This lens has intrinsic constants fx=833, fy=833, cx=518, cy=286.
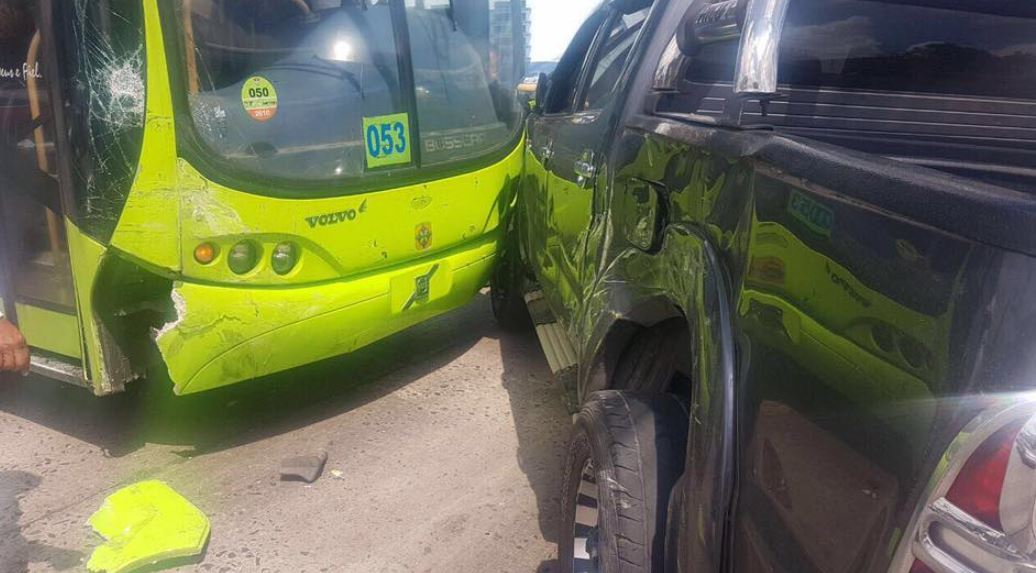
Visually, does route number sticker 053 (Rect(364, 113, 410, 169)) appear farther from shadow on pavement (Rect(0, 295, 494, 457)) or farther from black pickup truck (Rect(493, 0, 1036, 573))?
shadow on pavement (Rect(0, 295, 494, 457))

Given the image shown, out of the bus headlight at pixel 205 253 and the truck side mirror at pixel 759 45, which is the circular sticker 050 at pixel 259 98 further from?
the truck side mirror at pixel 759 45

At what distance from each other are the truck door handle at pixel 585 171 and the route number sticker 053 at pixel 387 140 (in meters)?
1.08

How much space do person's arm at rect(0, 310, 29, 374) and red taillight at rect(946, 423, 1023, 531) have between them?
256cm

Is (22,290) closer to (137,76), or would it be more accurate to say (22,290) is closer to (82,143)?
(82,143)

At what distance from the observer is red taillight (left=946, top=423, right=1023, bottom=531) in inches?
39.6

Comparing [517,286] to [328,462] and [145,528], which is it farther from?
[145,528]

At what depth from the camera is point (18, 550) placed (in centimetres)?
304

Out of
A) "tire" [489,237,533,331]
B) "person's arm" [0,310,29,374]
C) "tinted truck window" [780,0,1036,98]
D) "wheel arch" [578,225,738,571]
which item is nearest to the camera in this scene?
"wheel arch" [578,225,738,571]

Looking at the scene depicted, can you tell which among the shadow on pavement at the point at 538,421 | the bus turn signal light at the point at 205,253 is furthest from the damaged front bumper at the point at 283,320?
the shadow on pavement at the point at 538,421

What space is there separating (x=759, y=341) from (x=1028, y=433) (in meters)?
0.60

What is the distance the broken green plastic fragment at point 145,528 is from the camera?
9.43 feet

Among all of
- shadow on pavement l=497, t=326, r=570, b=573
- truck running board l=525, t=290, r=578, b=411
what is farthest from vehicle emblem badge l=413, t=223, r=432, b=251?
shadow on pavement l=497, t=326, r=570, b=573

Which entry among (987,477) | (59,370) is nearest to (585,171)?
(987,477)

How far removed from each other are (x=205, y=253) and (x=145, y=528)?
1053 mm
